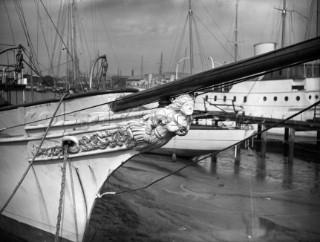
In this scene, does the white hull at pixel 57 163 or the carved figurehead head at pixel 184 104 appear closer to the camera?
the carved figurehead head at pixel 184 104

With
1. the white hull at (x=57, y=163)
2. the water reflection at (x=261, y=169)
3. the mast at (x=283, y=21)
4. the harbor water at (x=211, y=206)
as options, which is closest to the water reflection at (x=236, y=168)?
the harbor water at (x=211, y=206)

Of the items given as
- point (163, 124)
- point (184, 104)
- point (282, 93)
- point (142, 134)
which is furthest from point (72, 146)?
point (282, 93)

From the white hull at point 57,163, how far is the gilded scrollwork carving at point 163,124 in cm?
18

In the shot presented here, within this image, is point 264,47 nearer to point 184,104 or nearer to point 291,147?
point 291,147

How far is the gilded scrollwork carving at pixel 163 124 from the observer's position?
4.17 meters

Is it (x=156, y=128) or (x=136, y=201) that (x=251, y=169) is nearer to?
(x=136, y=201)

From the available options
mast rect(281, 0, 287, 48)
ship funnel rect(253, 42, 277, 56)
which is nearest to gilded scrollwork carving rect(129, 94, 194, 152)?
mast rect(281, 0, 287, 48)

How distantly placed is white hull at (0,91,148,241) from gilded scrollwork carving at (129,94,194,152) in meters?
0.18

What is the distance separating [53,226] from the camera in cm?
545

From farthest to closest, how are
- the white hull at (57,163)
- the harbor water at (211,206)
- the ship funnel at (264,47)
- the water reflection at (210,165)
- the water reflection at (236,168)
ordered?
the ship funnel at (264,47) < the water reflection at (210,165) < the water reflection at (236,168) < the harbor water at (211,206) < the white hull at (57,163)

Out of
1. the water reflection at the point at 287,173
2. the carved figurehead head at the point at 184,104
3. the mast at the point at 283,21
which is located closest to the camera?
the carved figurehead head at the point at 184,104

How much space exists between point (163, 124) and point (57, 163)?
204 centimetres

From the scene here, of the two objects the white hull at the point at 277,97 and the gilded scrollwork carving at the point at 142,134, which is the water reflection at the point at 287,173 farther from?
the white hull at the point at 277,97

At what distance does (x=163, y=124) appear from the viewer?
14.1 feet
